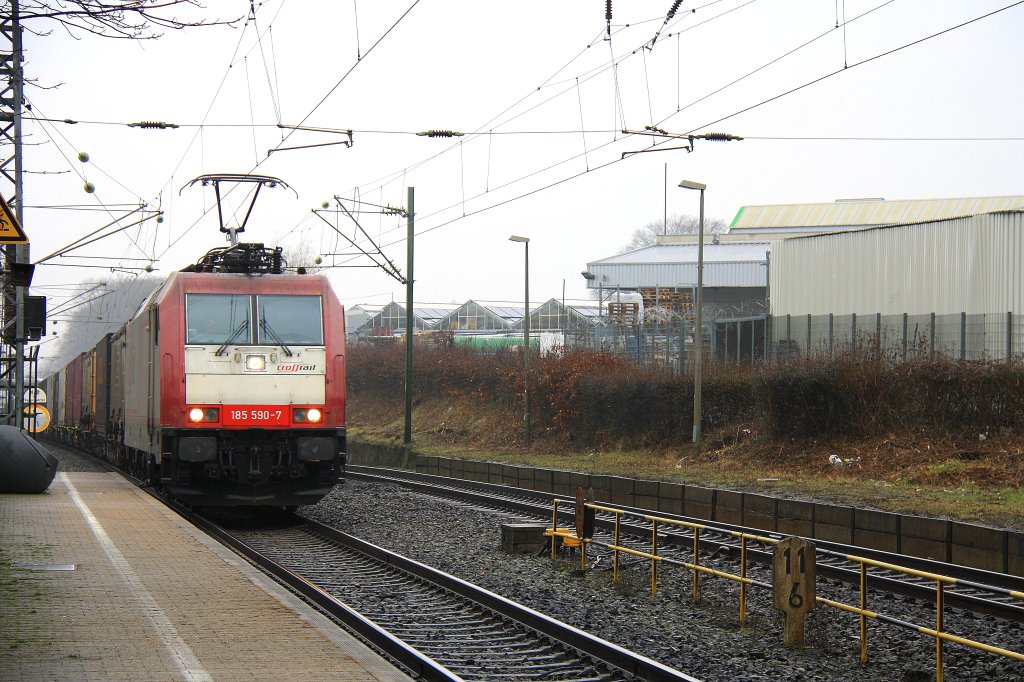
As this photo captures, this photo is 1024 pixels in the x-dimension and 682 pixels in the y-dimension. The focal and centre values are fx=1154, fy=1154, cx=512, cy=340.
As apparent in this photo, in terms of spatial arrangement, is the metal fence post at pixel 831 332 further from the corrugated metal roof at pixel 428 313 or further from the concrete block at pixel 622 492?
the corrugated metal roof at pixel 428 313

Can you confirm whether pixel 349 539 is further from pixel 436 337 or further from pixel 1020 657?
pixel 436 337

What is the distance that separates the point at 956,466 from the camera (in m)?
21.1

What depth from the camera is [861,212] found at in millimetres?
65188

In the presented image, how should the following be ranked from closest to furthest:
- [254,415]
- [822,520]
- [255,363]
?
[822,520] → [254,415] → [255,363]

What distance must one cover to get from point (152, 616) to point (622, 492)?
13.0 m

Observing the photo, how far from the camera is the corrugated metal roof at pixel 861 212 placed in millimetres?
62000

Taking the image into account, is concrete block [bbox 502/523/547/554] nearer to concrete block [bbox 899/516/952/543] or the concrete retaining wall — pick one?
the concrete retaining wall

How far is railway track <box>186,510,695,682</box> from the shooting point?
8391 millimetres

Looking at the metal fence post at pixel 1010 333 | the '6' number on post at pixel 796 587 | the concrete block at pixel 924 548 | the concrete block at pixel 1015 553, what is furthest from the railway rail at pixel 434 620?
the metal fence post at pixel 1010 333

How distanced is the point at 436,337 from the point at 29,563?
38027mm

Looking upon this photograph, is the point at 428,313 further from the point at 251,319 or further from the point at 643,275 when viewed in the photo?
the point at 251,319

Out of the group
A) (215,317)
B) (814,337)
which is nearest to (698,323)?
(814,337)

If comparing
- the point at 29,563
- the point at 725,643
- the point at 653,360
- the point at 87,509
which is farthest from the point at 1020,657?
the point at 653,360

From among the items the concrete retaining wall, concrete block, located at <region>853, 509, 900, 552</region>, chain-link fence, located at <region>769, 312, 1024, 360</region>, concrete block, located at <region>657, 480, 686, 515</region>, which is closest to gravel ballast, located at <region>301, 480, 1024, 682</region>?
the concrete retaining wall
